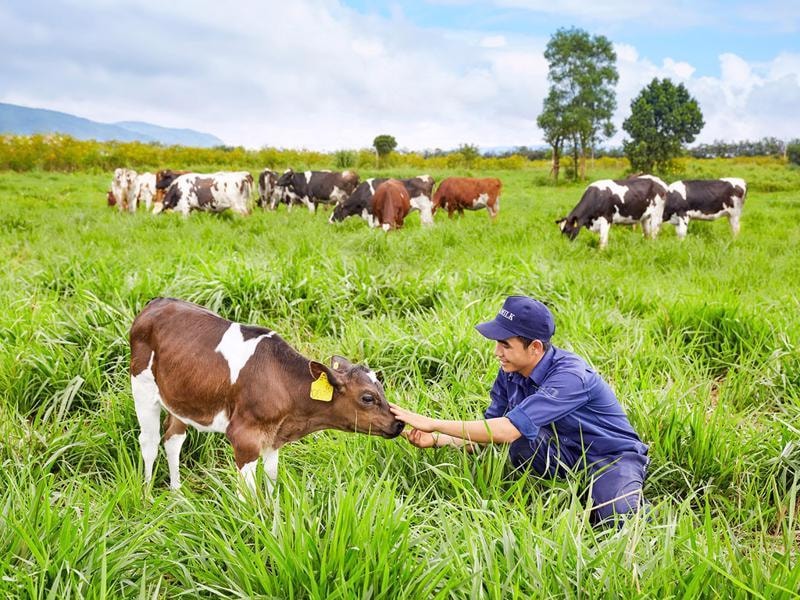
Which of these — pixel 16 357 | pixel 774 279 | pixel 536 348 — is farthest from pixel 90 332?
pixel 774 279

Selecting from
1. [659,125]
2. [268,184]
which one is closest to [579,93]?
[659,125]

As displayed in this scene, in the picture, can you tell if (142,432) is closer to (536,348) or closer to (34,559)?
(34,559)

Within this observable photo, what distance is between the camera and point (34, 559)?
7.29ft

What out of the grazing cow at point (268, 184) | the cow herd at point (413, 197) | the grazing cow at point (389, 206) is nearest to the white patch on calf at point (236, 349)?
the cow herd at point (413, 197)

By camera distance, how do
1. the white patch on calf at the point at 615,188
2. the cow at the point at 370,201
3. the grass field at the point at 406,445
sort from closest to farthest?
the grass field at the point at 406,445, the white patch on calf at the point at 615,188, the cow at the point at 370,201

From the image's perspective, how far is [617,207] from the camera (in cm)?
1149

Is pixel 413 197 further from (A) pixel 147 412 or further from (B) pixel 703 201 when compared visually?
(A) pixel 147 412

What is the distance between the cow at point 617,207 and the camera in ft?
36.7

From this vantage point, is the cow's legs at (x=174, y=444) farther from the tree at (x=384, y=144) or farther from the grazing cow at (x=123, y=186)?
the tree at (x=384, y=144)

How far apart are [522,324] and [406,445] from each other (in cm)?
92

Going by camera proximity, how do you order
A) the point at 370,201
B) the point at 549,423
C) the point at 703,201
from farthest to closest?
the point at 370,201
the point at 703,201
the point at 549,423

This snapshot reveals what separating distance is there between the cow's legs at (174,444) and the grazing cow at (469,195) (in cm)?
1318

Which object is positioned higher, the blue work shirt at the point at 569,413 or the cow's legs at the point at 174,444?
the blue work shirt at the point at 569,413

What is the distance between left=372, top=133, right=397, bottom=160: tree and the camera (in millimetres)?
35906
